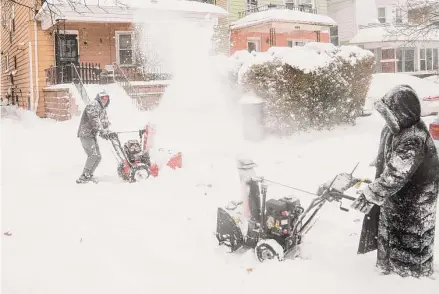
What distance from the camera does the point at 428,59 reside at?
121ft

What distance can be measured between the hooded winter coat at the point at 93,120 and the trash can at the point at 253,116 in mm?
3902

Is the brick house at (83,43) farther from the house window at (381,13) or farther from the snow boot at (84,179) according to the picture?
the house window at (381,13)

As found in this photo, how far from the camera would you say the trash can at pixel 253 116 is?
11.4 m

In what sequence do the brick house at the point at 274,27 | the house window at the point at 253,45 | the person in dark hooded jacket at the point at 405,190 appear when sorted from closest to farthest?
the person in dark hooded jacket at the point at 405,190, the brick house at the point at 274,27, the house window at the point at 253,45

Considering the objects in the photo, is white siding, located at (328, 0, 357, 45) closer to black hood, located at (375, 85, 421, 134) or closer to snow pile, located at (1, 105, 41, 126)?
snow pile, located at (1, 105, 41, 126)

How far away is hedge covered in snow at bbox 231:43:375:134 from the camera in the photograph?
11.2 m

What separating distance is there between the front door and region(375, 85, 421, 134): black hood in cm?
1654

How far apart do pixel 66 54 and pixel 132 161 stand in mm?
14052

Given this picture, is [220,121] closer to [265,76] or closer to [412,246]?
[265,76]

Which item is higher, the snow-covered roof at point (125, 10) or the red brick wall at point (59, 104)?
the snow-covered roof at point (125, 10)

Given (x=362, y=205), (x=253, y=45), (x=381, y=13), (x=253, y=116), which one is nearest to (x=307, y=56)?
(x=253, y=116)

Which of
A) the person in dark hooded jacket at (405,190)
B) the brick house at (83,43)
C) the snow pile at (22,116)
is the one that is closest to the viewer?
the person in dark hooded jacket at (405,190)

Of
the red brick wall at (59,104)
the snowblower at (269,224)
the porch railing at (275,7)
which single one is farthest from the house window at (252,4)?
the snowblower at (269,224)

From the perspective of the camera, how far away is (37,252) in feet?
16.5
